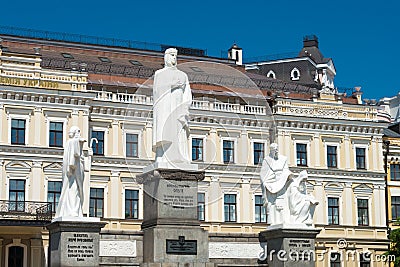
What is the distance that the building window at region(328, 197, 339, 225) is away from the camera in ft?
186

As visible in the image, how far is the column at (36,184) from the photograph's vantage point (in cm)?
4878

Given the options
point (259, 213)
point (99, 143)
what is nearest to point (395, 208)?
point (259, 213)

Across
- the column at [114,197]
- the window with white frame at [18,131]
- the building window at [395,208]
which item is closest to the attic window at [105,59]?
the column at [114,197]

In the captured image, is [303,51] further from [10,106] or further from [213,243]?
[213,243]

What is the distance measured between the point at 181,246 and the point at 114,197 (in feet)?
89.3

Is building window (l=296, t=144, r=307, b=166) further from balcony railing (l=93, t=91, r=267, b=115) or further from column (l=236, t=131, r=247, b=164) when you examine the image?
column (l=236, t=131, r=247, b=164)

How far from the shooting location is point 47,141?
4972 centimetres

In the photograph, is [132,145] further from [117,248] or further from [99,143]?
[117,248]

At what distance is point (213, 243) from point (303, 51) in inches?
2259

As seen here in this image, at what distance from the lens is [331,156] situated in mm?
58000

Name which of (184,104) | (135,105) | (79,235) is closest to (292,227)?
(184,104)

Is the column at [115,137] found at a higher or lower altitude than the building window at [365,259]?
higher

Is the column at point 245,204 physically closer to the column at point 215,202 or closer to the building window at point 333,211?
the column at point 215,202

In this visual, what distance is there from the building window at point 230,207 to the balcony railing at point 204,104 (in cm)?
543
